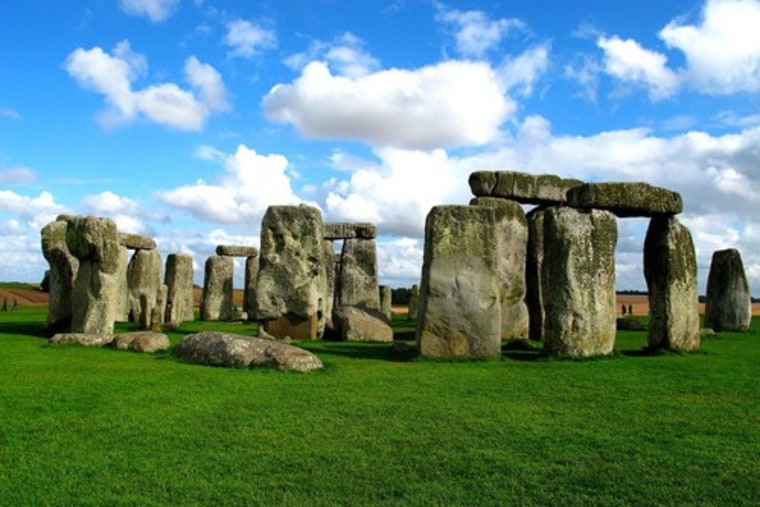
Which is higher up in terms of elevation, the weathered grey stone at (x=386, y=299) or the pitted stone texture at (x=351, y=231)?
the pitted stone texture at (x=351, y=231)

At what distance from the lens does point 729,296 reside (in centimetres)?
2017

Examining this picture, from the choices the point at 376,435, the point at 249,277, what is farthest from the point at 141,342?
the point at 249,277

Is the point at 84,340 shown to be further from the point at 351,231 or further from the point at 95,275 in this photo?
the point at 351,231

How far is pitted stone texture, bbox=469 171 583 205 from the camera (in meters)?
18.6

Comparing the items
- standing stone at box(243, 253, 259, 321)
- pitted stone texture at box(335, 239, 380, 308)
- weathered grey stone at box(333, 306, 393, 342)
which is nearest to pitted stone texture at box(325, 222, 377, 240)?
pitted stone texture at box(335, 239, 380, 308)

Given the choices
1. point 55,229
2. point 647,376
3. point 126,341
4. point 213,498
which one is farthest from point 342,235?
point 213,498

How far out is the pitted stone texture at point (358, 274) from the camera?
24.2 meters

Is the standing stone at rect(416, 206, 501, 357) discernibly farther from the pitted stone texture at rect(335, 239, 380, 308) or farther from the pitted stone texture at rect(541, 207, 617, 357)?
the pitted stone texture at rect(335, 239, 380, 308)

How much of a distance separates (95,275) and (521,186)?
1071 centimetres

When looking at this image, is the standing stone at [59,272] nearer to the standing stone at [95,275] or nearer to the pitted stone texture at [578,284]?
the standing stone at [95,275]

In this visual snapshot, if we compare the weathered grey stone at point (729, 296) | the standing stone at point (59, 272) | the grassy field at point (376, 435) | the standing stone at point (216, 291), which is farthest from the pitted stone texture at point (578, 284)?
the standing stone at point (216, 291)

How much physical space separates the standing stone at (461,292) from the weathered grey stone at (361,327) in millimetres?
4491

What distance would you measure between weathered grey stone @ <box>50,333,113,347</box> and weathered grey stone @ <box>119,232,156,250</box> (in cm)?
960

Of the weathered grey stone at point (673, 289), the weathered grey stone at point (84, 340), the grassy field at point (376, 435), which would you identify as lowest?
the grassy field at point (376, 435)
